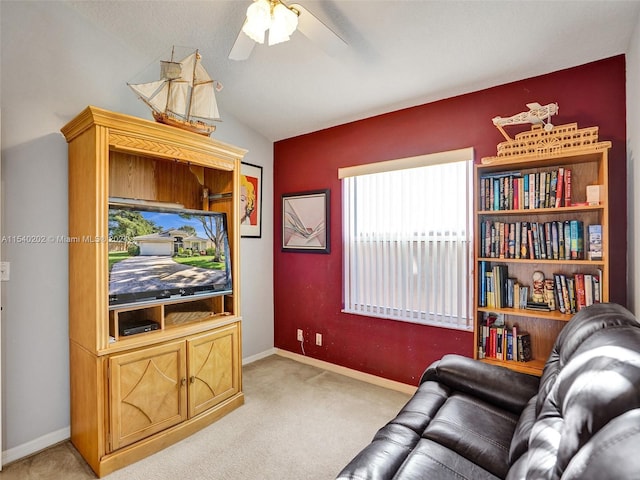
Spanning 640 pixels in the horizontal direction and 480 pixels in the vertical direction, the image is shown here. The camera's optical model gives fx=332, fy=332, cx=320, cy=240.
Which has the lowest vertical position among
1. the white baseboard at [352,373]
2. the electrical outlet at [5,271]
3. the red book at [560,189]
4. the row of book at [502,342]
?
the white baseboard at [352,373]

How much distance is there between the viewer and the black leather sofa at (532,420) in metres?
0.73

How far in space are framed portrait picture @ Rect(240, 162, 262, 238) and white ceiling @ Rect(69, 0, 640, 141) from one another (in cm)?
78

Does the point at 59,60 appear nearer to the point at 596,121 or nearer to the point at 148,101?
the point at 148,101

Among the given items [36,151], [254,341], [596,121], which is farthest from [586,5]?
[254,341]

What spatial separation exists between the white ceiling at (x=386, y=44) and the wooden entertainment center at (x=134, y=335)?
2.54 feet

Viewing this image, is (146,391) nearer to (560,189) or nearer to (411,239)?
(411,239)

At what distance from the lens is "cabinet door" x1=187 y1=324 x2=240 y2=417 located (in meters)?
2.40

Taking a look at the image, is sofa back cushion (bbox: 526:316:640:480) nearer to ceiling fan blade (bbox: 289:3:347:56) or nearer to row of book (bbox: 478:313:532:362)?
row of book (bbox: 478:313:532:362)

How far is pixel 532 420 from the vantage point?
1342mm

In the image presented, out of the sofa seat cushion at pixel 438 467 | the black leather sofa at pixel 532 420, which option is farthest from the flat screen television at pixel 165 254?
the sofa seat cushion at pixel 438 467

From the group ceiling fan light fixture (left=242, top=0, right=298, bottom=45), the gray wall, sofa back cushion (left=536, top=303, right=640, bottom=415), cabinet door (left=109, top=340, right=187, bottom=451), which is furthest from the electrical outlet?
sofa back cushion (left=536, top=303, right=640, bottom=415)

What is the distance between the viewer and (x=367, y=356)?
128 inches

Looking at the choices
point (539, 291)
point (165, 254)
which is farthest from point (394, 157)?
point (165, 254)

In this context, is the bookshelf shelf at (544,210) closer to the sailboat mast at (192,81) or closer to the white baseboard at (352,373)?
the white baseboard at (352,373)
